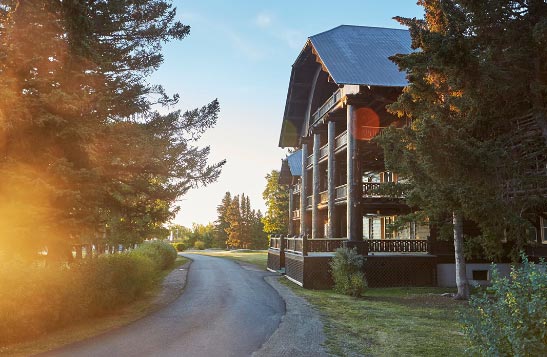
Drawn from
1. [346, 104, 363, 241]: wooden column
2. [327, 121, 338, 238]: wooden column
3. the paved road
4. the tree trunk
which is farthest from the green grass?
[327, 121, 338, 238]: wooden column

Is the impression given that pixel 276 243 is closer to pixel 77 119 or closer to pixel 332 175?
pixel 332 175

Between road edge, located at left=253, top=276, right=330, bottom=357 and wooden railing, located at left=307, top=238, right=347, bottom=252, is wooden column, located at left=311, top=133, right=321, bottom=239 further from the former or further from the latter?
road edge, located at left=253, top=276, right=330, bottom=357

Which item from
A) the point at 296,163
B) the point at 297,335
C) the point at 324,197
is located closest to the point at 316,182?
the point at 324,197

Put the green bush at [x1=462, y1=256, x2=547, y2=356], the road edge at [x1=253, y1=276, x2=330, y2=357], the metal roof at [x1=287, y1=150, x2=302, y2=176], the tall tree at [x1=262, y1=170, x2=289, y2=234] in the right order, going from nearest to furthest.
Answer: the green bush at [x1=462, y1=256, x2=547, y2=356], the road edge at [x1=253, y1=276, x2=330, y2=357], the metal roof at [x1=287, y1=150, x2=302, y2=176], the tall tree at [x1=262, y1=170, x2=289, y2=234]

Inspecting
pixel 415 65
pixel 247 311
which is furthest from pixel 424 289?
pixel 415 65

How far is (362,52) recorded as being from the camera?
2458 centimetres

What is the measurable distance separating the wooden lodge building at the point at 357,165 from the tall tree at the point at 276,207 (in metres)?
25.3

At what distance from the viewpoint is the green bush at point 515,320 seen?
5344mm

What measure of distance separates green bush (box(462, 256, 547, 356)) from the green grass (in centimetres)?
Answer: 47

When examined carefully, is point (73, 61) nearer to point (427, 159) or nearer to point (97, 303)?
point (97, 303)

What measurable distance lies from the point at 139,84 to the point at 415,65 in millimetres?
10343

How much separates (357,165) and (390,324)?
37.8 feet

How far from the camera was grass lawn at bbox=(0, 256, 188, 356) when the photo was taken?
29.9 ft

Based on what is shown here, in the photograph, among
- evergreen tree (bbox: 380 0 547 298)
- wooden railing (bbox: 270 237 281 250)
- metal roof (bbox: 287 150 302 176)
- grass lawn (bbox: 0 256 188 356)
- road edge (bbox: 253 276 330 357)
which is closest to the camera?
road edge (bbox: 253 276 330 357)
